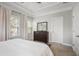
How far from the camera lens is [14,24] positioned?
3.32 feet

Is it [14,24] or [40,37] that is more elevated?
[14,24]

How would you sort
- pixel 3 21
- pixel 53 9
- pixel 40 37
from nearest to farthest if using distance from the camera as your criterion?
pixel 3 21 < pixel 53 9 < pixel 40 37

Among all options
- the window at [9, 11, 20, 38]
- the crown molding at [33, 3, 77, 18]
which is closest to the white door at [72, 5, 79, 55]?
the crown molding at [33, 3, 77, 18]

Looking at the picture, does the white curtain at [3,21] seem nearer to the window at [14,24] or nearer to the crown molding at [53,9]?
the window at [14,24]

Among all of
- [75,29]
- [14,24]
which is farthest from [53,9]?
[14,24]

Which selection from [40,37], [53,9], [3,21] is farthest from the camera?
[40,37]

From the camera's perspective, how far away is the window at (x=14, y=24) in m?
0.97

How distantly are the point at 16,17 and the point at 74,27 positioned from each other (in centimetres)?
90

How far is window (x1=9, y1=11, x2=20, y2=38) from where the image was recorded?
970 millimetres

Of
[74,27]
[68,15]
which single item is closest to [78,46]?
[74,27]

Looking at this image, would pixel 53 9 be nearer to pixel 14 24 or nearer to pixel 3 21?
pixel 14 24

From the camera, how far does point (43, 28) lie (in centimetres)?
162

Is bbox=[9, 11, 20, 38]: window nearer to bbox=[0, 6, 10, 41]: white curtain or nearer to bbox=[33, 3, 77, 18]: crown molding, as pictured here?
bbox=[0, 6, 10, 41]: white curtain

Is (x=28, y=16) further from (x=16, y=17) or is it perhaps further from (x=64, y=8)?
(x=64, y=8)
